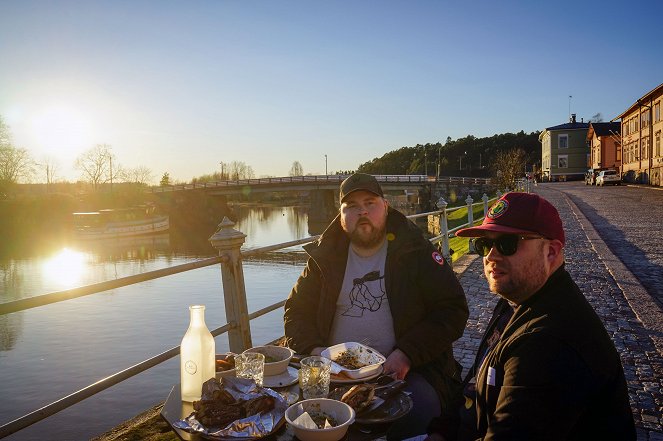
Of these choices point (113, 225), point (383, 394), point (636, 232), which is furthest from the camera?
point (113, 225)

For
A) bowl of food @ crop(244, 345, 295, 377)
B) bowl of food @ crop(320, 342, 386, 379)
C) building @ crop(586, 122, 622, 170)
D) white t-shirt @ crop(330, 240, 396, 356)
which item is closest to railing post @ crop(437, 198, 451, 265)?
white t-shirt @ crop(330, 240, 396, 356)

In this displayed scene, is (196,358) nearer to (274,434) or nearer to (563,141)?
(274,434)

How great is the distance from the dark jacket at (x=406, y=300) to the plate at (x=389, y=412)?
709mm

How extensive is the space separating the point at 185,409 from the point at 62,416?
9857 mm

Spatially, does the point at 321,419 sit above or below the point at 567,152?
below

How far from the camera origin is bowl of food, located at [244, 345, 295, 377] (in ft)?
7.47

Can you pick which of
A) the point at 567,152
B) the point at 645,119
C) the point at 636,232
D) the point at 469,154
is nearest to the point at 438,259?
the point at 636,232

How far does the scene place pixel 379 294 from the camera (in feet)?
10.0

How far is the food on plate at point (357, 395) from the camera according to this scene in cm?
192

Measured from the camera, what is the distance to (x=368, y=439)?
1.82 meters

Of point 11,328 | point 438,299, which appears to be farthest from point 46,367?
point 438,299

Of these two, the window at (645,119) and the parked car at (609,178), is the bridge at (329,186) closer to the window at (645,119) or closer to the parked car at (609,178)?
the parked car at (609,178)

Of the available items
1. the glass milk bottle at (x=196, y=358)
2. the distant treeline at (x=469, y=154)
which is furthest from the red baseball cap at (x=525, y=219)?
the distant treeline at (x=469, y=154)

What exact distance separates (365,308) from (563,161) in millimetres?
69558
